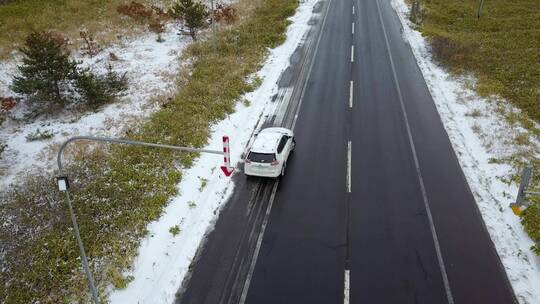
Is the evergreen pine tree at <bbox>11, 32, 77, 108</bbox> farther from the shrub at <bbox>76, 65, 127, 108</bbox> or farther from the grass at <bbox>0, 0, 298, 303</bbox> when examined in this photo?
the grass at <bbox>0, 0, 298, 303</bbox>

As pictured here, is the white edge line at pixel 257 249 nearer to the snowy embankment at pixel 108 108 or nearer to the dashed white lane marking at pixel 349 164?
the dashed white lane marking at pixel 349 164

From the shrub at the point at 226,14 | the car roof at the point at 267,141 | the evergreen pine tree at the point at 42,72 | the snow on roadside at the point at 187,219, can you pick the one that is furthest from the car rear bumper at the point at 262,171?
the shrub at the point at 226,14

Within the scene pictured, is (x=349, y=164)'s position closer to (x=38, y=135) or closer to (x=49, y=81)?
(x=38, y=135)

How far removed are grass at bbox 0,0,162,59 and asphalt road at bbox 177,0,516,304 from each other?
76.0ft

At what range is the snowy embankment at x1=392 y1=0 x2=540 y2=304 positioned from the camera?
1335 centimetres

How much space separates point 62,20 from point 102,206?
29.6m

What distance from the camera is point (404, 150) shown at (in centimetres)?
1952

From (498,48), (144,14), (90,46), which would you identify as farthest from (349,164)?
(144,14)

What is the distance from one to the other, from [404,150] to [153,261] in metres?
12.4

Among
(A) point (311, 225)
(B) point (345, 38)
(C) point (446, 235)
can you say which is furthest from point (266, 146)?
(B) point (345, 38)

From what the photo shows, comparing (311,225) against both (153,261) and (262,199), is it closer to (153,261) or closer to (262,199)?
(262,199)

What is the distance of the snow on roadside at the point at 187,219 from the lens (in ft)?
43.3

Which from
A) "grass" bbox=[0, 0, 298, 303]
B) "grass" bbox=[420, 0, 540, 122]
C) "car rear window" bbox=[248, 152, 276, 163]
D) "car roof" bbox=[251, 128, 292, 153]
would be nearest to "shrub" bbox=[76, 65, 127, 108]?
"grass" bbox=[0, 0, 298, 303]

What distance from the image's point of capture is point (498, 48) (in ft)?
105
